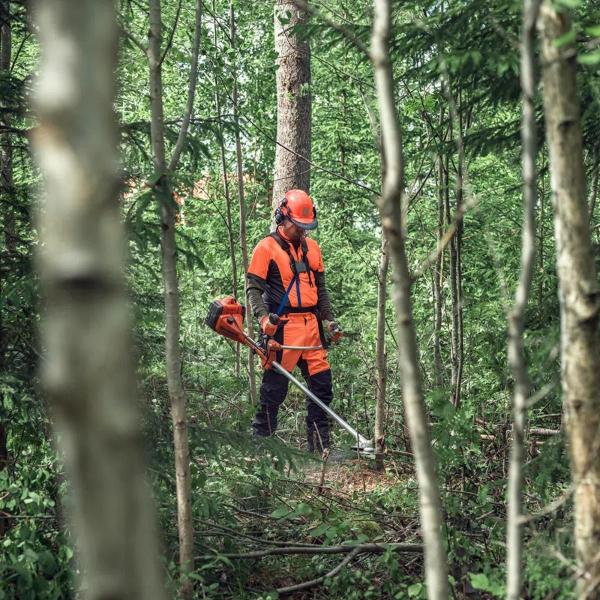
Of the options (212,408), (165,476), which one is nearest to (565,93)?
(165,476)

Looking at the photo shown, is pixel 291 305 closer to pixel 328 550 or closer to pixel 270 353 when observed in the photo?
pixel 270 353

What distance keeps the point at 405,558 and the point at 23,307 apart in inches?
104

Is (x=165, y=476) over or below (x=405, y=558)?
over

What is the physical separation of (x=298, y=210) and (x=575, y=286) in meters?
5.25

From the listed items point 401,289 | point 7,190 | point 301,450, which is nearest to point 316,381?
point 301,450

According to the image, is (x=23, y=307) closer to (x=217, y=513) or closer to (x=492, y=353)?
(x=217, y=513)

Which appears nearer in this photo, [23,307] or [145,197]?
[145,197]

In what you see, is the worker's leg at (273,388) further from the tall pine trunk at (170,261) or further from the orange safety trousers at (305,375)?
the tall pine trunk at (170,261)

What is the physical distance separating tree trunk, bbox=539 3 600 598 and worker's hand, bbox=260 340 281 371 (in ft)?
16.7

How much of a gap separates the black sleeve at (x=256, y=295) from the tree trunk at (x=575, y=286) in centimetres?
517

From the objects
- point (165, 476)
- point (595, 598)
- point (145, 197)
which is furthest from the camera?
point (165, 476)

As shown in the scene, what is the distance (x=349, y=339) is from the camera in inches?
424

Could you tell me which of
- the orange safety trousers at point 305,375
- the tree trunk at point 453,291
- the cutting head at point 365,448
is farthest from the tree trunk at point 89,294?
the orange safety trousers at point 305,375

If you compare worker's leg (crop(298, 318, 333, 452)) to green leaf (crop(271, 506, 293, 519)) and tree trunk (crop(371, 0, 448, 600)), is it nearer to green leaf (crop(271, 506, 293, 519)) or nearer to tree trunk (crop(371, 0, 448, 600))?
green leaf (crop(271, 506, 293, 519))
